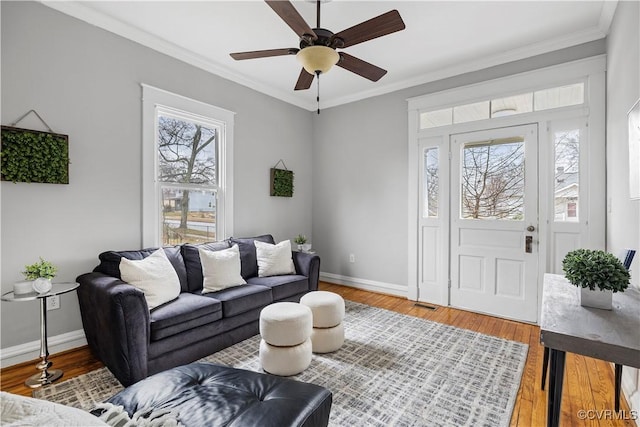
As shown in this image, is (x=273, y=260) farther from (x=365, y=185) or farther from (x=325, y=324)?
(x=365, y=185)

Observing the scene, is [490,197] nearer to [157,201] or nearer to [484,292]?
[484,292]

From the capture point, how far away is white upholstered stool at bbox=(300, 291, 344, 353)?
2.59 m

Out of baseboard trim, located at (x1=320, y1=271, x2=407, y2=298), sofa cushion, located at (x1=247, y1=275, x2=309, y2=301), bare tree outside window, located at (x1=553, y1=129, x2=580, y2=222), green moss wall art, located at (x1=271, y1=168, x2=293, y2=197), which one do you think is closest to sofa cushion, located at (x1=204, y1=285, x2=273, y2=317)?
sofa cushion, located at (x1=247, y1=275, x2=309, y2=301)

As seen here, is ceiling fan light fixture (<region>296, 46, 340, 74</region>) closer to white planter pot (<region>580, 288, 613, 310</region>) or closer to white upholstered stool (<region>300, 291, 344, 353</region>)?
white upholstered stool (<region>300, 291, 344, 353</region>)

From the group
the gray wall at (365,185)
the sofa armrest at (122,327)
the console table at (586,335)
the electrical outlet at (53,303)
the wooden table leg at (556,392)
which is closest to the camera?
the console table at (586,335)

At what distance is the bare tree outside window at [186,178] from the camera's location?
336 cm

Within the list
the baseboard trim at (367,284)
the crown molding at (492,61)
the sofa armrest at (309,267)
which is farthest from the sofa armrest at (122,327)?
the crown molding at (492,61)

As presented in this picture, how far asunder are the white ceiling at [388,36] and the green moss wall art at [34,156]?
109 cm

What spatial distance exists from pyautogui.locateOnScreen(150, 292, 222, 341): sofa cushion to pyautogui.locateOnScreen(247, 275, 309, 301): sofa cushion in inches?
26.1

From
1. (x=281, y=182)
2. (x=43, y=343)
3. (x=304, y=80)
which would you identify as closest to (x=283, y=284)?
(x=281, y=182)

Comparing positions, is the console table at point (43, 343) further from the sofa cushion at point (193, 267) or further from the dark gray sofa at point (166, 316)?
the sofa cushion at point (193, 267)

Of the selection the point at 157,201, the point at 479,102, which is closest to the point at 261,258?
the point at 157,201

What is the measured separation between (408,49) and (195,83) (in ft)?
7.95

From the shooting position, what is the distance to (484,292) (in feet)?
11.8
